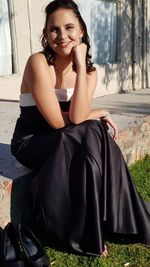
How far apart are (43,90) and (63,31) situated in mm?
408

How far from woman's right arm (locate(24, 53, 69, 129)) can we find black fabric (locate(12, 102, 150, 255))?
3.8 inches

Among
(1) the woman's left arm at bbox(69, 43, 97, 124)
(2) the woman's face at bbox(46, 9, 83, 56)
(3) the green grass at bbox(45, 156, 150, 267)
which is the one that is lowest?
(3) the green grass at bbox(45, 156, 150, 267)

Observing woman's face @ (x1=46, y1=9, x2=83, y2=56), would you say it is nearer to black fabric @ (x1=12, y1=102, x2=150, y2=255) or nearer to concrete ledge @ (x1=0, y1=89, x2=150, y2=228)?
black fabric @ (x1=12, y1=102, x2=150, y2=255)

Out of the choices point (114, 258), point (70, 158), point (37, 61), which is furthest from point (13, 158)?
point (114, 258)

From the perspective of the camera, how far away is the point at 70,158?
2520mm

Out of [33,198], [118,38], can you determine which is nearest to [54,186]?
[33,198]

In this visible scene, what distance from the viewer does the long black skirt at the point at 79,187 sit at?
98.8 inches

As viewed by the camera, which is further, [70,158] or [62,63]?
[62,63]

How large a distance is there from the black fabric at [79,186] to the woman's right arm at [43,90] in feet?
0.32

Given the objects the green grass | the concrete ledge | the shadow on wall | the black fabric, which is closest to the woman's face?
the black fabric

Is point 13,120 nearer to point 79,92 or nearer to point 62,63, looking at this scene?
point 62,63

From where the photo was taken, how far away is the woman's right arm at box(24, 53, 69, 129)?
257 centimetres

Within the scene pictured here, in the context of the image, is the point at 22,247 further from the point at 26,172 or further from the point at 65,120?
the point at 65,120

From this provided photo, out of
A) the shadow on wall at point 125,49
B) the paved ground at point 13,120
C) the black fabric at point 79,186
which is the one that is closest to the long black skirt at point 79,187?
the black fabric at point 79,186
